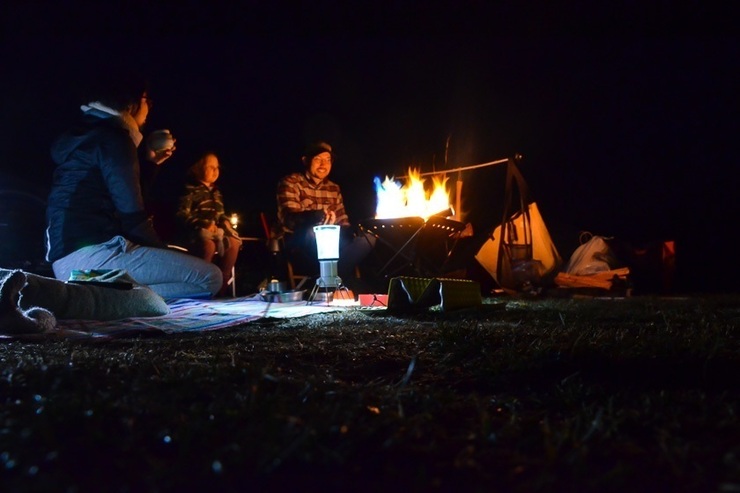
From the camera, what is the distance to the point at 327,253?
5160 mm

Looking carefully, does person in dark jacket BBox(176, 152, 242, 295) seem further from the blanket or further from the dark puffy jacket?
the blanket

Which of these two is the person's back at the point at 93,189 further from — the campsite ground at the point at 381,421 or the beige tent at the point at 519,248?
the beige tent at the point at 519,248

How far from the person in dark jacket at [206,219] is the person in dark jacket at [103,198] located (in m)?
1.43

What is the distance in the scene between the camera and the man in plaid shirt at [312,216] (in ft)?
19.5

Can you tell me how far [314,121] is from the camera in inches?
324

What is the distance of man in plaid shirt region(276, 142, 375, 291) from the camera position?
5.96 metres

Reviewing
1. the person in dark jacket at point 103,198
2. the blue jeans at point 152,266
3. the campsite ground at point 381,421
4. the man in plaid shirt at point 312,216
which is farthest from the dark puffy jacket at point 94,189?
the campsite ground at point 381,421

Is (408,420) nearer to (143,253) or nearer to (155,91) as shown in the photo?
(143,253)

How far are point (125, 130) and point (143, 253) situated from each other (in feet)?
2.90

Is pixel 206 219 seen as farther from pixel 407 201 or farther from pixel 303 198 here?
pixel 407 201

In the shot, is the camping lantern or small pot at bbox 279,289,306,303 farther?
the camping lantern

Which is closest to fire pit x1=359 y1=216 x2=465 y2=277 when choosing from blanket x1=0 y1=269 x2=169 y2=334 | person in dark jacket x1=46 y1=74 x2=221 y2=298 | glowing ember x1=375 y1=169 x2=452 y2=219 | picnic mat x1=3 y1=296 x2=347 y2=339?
glowing ember x1=375 y1=169 x2=452 y2=219

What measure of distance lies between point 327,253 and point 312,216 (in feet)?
2.66

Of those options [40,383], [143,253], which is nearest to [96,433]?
[40,383]
